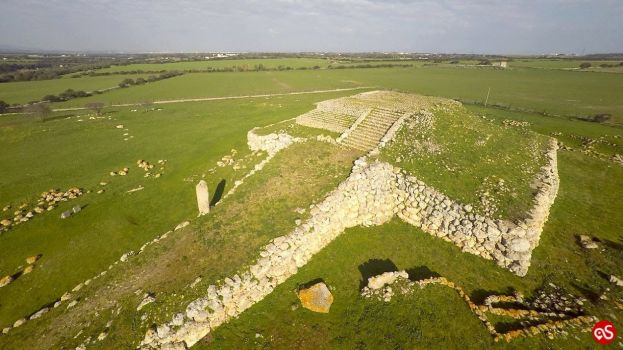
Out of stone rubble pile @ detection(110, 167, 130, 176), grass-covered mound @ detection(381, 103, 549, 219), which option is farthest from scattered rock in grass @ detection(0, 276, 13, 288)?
grass-covered mound @ detection(381, 103, 549, 219)

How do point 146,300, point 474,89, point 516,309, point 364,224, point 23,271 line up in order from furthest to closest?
point 474,89 < point 364,224 < point 23,271 < point 516,309 < point 146,300

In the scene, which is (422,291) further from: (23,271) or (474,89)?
(474,89)

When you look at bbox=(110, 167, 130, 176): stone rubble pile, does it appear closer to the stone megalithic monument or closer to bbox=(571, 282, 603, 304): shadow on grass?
the stone megalithic monument

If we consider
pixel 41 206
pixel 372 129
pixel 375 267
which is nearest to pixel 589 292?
pixel 375 267

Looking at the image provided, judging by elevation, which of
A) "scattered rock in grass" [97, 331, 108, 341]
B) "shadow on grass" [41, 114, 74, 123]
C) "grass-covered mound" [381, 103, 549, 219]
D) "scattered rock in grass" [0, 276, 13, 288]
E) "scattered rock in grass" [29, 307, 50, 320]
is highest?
"grass-covered mound" [381, 103, 549, 219]

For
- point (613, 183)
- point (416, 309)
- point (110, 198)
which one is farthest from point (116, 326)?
point (613, 183)

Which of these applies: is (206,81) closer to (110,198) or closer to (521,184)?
(110,198)
